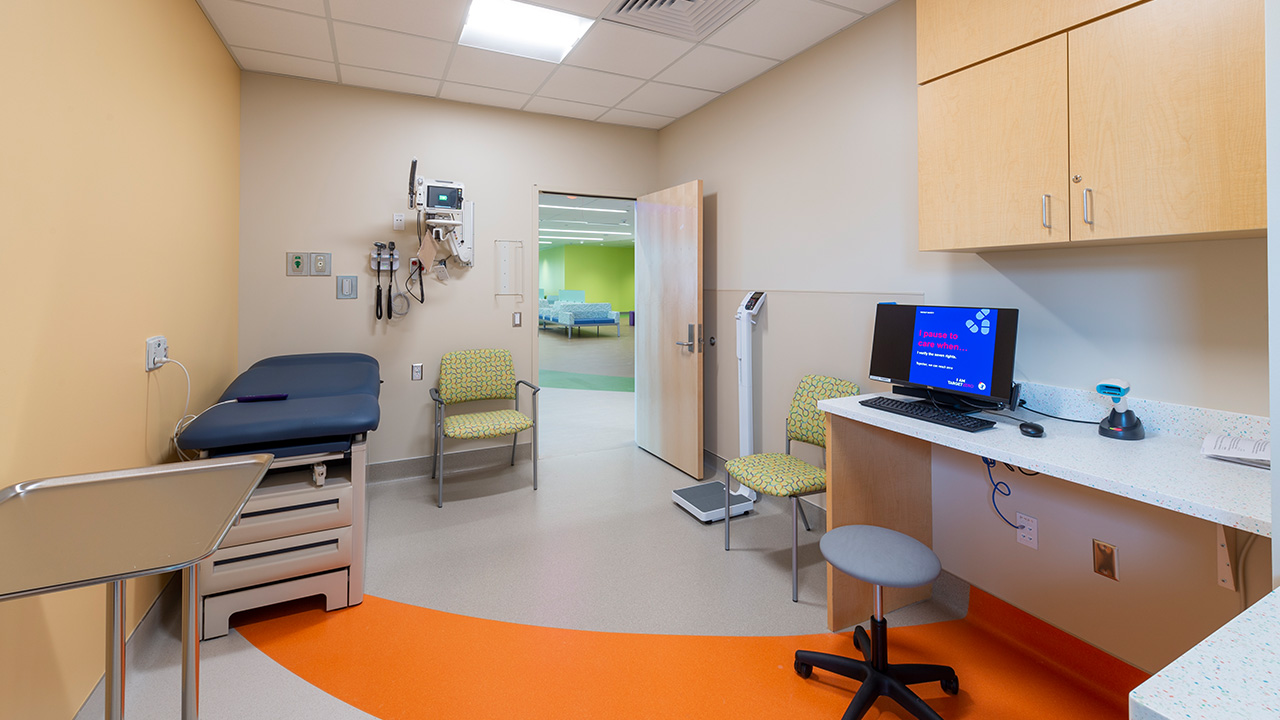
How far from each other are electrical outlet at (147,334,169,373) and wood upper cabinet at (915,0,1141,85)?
123 inches

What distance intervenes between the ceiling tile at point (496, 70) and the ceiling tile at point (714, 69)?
2.55 feet

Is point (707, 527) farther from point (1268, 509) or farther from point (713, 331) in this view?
point (1268, 509)

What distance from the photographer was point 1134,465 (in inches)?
58.0

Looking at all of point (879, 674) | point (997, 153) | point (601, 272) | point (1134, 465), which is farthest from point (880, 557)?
point (601, 272)

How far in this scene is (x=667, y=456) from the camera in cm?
432

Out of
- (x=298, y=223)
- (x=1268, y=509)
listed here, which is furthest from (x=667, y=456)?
(x=1268, y=509)

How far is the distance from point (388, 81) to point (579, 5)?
1.61 metres

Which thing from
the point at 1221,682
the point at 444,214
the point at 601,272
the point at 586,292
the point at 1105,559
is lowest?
the point at 1105,559

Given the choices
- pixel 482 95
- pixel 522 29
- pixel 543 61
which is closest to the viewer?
pixel 522 29

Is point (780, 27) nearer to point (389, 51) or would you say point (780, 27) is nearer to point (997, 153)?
point (997, 153)

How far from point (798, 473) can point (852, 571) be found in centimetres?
99

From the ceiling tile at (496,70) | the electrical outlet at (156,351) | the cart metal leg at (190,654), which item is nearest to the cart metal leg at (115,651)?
the cart metal leg at (190,654)

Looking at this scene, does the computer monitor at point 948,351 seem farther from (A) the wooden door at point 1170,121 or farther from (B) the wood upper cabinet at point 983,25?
(B) the wood upper cabinet at point 983,25

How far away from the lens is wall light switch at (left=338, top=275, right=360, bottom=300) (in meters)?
→ 3.66
